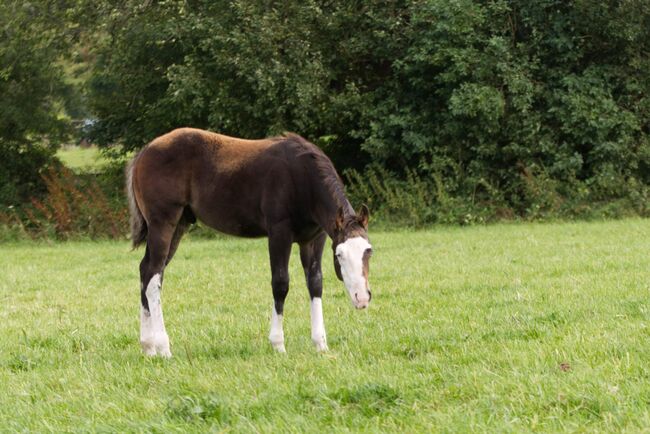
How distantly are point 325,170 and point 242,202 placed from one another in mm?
835

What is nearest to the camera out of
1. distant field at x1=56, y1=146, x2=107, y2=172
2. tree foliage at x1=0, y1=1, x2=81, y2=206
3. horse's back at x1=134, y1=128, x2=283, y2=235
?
horse's back at x1=134, y1=128, x2=283, y2=235

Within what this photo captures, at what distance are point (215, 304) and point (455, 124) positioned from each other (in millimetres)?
11599

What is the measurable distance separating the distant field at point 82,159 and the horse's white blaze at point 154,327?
1696cm

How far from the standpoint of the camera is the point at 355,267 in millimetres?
6457

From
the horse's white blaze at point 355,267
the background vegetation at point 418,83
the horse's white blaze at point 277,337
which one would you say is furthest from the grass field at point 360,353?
the background vegetation at point 418,83

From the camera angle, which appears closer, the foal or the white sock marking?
the white sock marking

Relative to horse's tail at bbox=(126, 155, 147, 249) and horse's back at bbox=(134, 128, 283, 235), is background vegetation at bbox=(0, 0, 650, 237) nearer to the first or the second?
horse's tail at bbox=(126, 155, 147, 249)

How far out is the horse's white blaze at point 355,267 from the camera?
252 inches

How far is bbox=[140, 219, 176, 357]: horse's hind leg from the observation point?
7273 mm

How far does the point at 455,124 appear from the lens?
20.1 m

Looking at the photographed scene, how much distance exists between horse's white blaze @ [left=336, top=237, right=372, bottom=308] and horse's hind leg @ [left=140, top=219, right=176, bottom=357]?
1793 mm

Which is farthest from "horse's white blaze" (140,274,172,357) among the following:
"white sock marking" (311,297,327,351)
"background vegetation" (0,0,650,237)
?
"background vegetation" (0,0,650,237)

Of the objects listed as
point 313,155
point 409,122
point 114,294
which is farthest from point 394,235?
point 313,155

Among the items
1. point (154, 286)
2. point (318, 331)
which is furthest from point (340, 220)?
point (154, 286)
